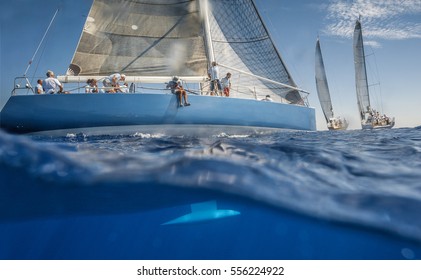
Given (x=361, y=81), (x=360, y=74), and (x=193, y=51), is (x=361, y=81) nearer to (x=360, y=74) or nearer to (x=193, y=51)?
(x=360, y=74)

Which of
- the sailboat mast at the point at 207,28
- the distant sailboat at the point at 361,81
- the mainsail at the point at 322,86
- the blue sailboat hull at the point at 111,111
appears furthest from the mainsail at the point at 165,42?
the mainsail at the point at 322,86

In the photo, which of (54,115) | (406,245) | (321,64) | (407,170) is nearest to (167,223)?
(406,245)

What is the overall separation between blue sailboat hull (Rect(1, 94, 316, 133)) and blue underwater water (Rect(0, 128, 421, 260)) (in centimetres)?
361

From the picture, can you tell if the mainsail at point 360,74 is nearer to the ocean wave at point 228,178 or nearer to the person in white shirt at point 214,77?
the person in white shirt at point 214,77

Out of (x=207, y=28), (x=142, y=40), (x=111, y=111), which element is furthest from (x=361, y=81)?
(x=111, y=111)

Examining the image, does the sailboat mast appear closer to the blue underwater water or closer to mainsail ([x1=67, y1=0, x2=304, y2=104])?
mainsail ([x1=67, y1=0, x2=304, y2=104])

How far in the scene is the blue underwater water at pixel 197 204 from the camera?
216 centimetres

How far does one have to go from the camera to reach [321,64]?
25.7 meters

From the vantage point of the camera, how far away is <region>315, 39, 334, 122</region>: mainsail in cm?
2553

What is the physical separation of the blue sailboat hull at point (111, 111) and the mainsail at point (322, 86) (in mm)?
21340

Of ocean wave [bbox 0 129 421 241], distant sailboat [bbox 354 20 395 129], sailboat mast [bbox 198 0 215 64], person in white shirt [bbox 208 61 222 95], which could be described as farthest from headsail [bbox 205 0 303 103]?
distant sailboat [bbox 354 20 395 129]

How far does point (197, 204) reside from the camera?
2668 mm

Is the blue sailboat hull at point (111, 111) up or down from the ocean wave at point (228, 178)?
up

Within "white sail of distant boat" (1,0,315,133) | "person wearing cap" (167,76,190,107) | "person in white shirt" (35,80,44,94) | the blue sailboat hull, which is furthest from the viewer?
"white sail of distant boat" (1,0,315,133)
